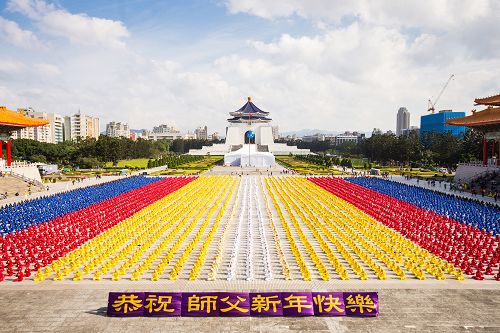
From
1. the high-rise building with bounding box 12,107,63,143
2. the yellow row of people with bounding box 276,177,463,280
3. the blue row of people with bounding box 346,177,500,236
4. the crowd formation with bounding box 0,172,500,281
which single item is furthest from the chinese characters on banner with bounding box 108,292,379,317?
the high-rise building with bounding box 12,107,63,143

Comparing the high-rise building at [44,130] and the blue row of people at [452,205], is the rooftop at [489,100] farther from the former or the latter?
the high-rise building at [44,130]

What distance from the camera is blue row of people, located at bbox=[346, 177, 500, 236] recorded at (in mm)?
23373

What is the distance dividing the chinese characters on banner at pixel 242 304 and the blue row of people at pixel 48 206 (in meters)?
13.7

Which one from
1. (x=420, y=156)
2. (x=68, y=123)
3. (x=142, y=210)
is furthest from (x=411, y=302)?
(x=68, y=123)

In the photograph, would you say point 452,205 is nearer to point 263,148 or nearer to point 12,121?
point 12,121

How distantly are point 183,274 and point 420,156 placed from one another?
66533mm

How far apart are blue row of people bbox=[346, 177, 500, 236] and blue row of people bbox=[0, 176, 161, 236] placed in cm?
2633

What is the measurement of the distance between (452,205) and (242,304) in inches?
955

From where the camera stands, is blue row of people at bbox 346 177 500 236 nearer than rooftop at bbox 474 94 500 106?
Yes

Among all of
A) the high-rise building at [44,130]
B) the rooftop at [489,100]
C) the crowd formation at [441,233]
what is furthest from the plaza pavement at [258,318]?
the high-rise building at [44,130]

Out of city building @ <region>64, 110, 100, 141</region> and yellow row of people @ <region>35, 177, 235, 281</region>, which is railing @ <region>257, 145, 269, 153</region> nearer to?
yellow row of people @ <region>35, 177, 235, 281</region>

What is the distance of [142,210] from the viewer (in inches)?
1102

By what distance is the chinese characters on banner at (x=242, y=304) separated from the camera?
36.1 ft

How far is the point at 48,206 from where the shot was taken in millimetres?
28469
